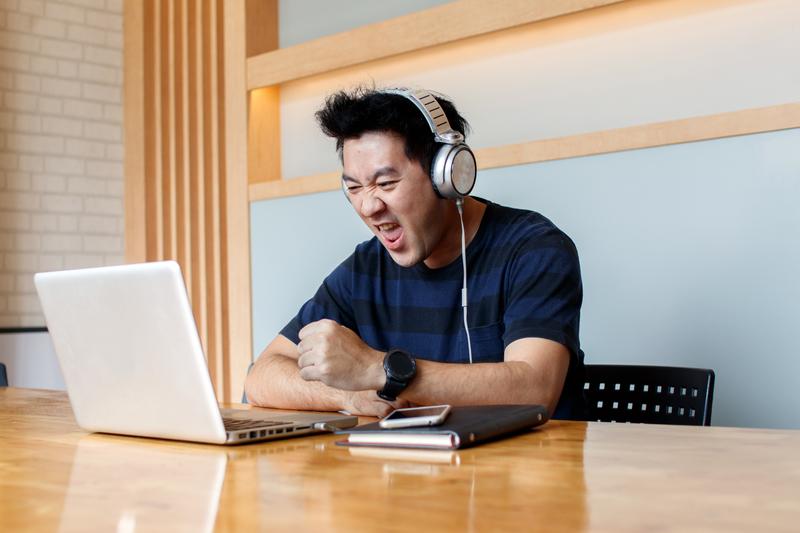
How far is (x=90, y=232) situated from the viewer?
16.0 feet

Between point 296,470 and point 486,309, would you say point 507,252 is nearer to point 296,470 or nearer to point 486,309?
point 486,309

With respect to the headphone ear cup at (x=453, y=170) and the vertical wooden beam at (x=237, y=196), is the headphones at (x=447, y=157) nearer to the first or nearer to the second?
the headphone ear cup at (x=453, y=170)

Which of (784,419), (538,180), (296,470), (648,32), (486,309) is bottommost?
(784,419)

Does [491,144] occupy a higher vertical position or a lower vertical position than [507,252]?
higher

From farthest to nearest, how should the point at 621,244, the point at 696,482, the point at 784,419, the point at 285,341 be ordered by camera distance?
the point at 621,244 < the point at 784,419 < the point at 285,341 < the point at 696,482

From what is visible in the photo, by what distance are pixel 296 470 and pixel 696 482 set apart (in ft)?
1.42

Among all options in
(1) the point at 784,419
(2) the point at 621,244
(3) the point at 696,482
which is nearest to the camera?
(3) the point at 696,482

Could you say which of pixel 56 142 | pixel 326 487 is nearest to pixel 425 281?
pixel 326 487

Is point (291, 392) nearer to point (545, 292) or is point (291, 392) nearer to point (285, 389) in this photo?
point (285, 389)

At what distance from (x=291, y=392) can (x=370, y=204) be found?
480mm

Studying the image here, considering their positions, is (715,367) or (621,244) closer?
(715,367)

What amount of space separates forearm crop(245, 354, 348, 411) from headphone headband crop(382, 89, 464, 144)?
0.58 metres

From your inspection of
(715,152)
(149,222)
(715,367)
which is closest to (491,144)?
(715,152)

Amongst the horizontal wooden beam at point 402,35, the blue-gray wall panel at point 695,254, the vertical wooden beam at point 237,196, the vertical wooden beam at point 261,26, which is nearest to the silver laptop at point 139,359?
the blue-gray wall panel at point 695,254
